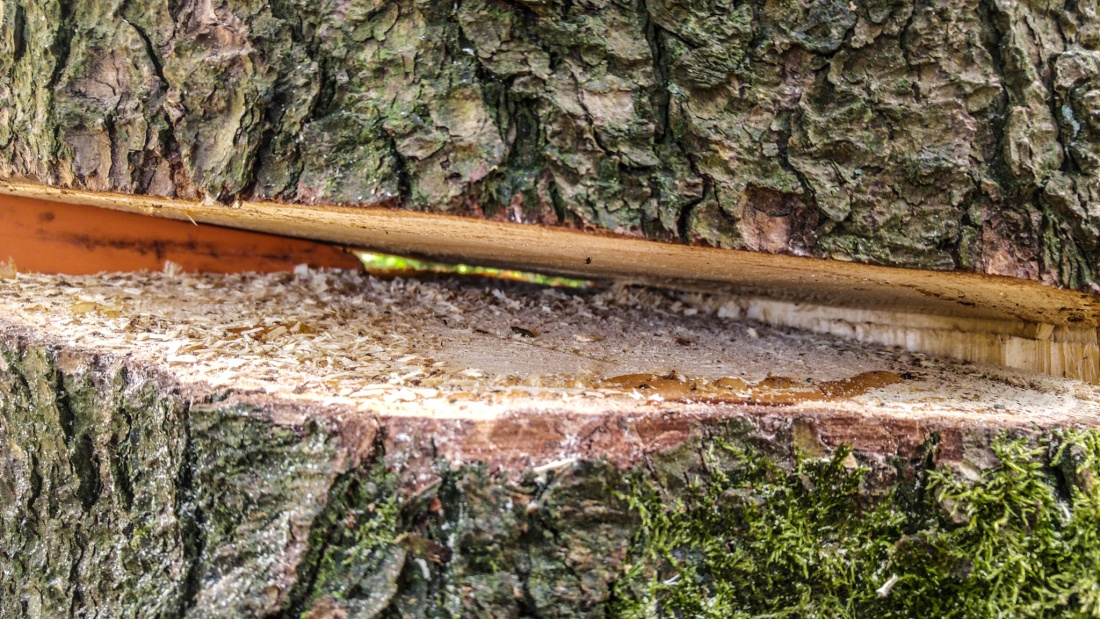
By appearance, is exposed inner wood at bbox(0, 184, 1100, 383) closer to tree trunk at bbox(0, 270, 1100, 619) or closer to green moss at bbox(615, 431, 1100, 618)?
tree trunk at bbox(0, 270, 1100, 619)

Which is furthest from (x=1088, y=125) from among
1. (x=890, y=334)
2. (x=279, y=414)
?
(x=279, y=414)

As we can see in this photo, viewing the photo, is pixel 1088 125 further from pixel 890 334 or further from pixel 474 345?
pixel 474 345

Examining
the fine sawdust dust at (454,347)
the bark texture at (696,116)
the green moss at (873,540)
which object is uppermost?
the bark texture at (696,116)

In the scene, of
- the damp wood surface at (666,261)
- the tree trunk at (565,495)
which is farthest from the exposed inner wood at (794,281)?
the tree trunk at (565,495)

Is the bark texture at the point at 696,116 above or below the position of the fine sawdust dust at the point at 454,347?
above

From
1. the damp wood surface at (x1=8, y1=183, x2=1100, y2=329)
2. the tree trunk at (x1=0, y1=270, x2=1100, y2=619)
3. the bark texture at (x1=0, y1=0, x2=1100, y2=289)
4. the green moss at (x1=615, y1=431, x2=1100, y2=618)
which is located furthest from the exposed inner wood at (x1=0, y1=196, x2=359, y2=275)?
the green moss at (x1=615, y1=431, x2=1100, y2=618)

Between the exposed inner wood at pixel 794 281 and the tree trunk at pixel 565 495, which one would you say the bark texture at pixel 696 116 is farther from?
the tree trunk at pixel 565 495

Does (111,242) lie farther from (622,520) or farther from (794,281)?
(794,281)
